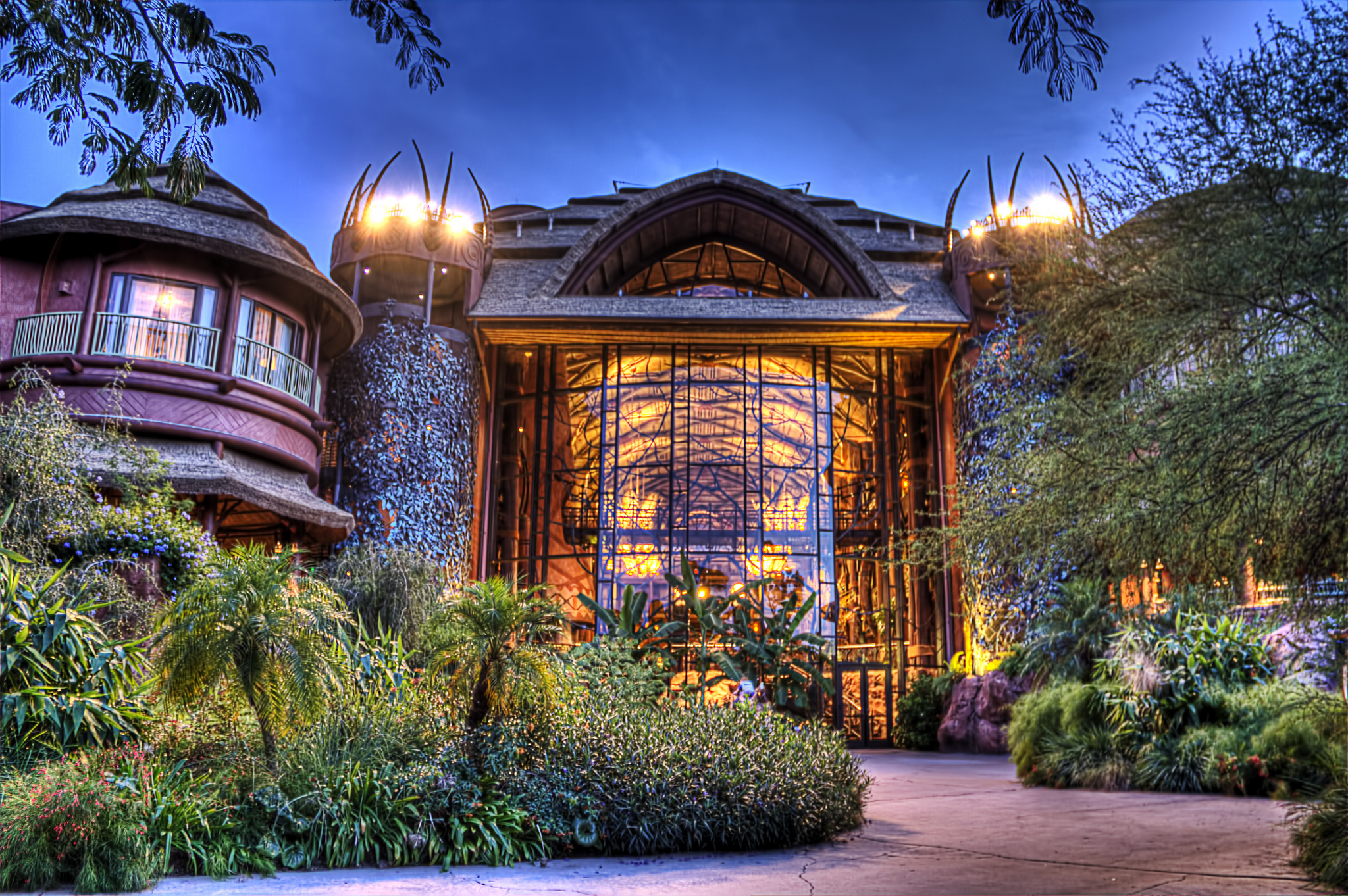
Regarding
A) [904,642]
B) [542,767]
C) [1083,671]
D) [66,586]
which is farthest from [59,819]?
[904,642]

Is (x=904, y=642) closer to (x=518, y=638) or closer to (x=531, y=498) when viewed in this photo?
(x=531, y=498)

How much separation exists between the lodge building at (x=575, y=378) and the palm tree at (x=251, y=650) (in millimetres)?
11342

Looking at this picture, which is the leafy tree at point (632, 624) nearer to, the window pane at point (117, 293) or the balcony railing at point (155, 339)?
the balcony railing at point (155, 339)

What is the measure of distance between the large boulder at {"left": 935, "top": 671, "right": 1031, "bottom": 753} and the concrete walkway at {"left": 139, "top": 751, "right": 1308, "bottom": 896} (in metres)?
12.6

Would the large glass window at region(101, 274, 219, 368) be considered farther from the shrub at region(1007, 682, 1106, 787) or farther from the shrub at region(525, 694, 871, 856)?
the shrub at region(1007, 682, 1106, 787)

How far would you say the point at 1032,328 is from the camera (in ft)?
26.3

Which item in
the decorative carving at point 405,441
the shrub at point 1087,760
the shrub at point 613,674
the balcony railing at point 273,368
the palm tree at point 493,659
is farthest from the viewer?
the decorative carving at point 405,441

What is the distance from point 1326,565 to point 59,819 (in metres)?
8.88

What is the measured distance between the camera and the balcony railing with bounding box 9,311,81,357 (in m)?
18.1

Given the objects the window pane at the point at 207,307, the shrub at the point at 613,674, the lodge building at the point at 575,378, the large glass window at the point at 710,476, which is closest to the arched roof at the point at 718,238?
the lodge building at the point at 575,378

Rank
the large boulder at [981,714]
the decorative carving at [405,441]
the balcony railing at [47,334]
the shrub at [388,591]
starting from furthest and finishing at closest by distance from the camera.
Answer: the decorative carving at [405,441] < the large boulder at [981,714] < the balcony railing at [47,334] < the shrub at [388,591]

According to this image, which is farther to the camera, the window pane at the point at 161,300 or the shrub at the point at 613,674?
the window pane at the point at 161,300

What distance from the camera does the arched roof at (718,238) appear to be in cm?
2845

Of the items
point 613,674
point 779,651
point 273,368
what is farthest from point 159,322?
point 779,651
